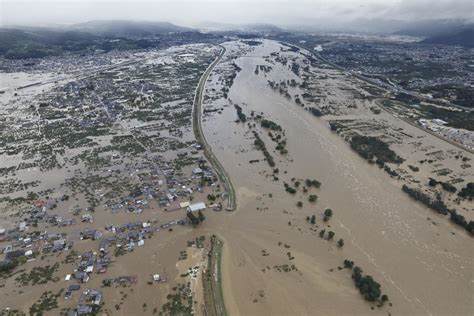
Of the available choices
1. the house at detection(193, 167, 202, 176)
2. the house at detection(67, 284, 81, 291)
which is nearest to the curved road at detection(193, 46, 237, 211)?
the house at detection(193, 167, 202, 176)

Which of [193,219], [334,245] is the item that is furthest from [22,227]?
[334,245]

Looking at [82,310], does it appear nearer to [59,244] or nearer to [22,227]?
[59,244]

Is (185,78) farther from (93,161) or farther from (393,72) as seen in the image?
(393,72)

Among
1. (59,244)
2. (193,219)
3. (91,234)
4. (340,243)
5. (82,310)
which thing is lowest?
(82,310)

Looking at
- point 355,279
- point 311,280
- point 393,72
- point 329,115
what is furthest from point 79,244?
point 393,72

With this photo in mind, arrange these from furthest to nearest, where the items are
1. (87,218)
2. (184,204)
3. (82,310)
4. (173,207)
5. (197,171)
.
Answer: (197,171), (184,204), (173,207), (87,218), (82,310)

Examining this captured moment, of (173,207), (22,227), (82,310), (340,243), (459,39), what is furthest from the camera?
(459,39)

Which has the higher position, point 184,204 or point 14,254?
point 184,204
